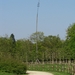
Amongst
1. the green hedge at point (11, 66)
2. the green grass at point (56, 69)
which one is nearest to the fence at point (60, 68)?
the green grass at point (56, 69)

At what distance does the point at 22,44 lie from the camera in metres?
59.2

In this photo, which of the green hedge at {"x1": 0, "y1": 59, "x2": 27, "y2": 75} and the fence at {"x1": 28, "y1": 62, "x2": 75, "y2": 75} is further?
the green hedge at {"x1": 0, "y1": 59, "x2": 27, "y2": 75}

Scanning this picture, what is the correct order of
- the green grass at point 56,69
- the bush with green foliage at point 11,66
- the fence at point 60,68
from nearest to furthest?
the fence at point 60,68 < the bush with green foliage at point 11,66 < the green grass at point 56,69

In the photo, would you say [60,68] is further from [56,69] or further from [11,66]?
[11,66]

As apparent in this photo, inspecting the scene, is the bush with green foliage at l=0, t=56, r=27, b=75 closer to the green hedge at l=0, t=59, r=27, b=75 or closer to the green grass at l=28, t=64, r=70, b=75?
the green hedge at l=0, t=59, r=27, b=75

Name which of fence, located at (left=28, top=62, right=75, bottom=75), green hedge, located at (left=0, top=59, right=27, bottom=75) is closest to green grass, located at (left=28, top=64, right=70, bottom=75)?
fence, located at (left=28, top=62, right=75, bottom=75)

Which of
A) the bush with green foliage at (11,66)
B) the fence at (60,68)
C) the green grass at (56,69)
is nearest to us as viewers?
the fence at (60,68)

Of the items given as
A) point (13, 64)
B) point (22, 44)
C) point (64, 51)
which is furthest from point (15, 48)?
point (13, 64)

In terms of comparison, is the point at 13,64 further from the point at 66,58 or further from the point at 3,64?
the point at 66,58

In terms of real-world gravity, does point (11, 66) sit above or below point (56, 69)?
above

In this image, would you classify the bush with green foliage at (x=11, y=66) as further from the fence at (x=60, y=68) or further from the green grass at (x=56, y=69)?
the fence at (x=60, y=68)

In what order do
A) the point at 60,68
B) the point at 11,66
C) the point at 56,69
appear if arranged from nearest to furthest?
1. the point at 11,66
2. the point at 60,68
3. the point at 56,69

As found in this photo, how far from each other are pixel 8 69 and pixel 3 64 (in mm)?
746

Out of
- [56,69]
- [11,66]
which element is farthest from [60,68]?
[11,66]
